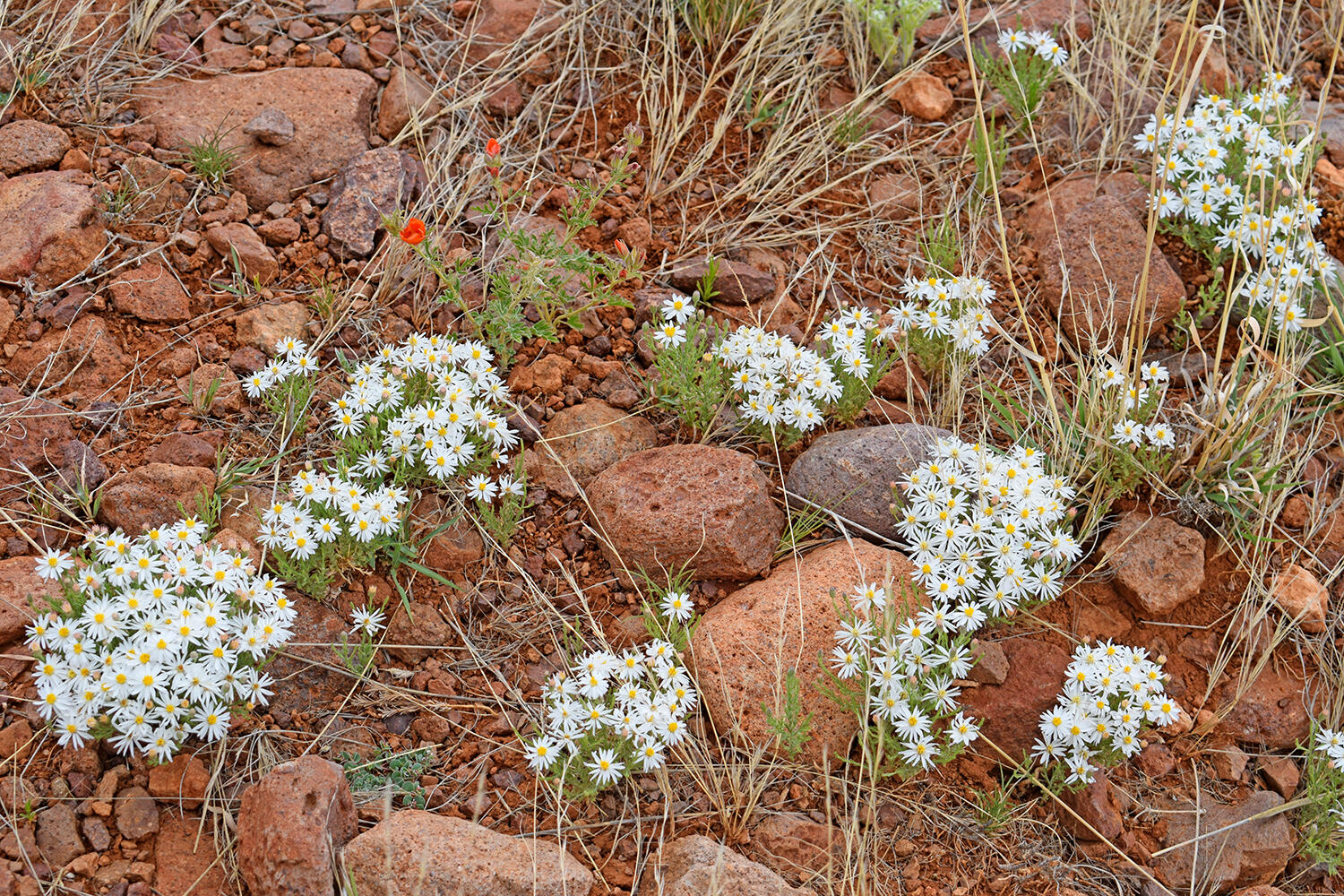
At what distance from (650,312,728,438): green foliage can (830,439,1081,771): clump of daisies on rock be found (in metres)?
0.75

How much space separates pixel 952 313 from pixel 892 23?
1.61 metres

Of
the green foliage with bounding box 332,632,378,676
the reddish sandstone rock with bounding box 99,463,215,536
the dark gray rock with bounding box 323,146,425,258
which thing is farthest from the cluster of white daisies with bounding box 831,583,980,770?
the dark gray rock with bounding box 323,146,425,258

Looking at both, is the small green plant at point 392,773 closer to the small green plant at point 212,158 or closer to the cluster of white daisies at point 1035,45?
the small green plant at point 212,158

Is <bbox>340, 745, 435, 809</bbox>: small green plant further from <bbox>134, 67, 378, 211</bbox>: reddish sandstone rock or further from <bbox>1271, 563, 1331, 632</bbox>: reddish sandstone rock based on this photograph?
<bbox>1271, 563, 1331, 632</bbox>: reddish sandstone rock

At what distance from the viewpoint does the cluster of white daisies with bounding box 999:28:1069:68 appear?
4.54 metres

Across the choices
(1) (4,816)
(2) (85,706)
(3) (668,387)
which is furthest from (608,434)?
(1) (4,816)

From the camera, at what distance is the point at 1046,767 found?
3320mm

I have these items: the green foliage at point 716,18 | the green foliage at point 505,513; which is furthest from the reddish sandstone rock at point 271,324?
the green foliage at point 716,18

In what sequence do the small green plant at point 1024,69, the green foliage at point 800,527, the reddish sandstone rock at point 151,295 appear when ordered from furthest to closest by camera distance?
the small green plant at point 1024,69
the reddish sandstone rock at point 151,295
the green foliage at point 800,527

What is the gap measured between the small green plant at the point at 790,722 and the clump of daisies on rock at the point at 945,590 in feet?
0.54

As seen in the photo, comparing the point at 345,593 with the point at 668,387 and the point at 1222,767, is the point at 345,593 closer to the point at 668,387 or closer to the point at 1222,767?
the point at 668,387

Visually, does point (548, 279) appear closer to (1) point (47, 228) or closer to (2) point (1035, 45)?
(1) point (47, 228)

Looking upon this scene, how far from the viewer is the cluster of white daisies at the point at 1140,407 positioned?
11.9 feet

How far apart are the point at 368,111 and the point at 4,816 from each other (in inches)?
119
